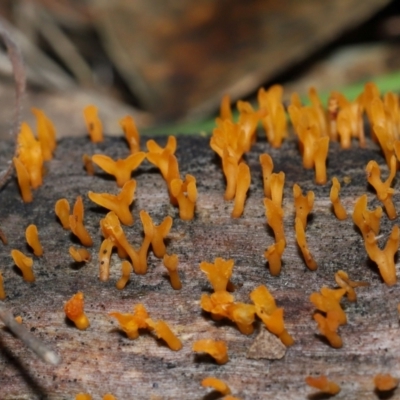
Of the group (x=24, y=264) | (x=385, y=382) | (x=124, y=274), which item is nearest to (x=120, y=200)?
(x=124, y=274)

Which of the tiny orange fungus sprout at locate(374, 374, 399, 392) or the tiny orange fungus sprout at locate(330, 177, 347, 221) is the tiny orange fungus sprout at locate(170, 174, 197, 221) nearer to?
the tiny orange fungus sprout at locate(330, 177, 347, 221)

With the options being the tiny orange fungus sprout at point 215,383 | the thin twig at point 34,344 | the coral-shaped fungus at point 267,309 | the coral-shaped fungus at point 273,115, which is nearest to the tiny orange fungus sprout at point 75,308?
the thin twig at point 34,344

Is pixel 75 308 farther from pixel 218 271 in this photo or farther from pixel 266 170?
pixel 266 170

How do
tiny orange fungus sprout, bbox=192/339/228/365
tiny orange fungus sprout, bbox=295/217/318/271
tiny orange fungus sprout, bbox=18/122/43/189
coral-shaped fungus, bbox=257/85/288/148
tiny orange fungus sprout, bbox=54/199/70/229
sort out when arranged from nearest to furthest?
tiny orange fungus sprout, bbox=192/339/228/365 < tiny orange fungus sprout, bbox=295/217/318/271 < tiny orange fungus sprout, bbox=54/199/70/229 < tiny orange fungus sprout, bbox=18/122/43/189 < coral-shaped fungus, bbox=257/85/288/148

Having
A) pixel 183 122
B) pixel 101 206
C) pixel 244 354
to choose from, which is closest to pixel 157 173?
pixel 101 206

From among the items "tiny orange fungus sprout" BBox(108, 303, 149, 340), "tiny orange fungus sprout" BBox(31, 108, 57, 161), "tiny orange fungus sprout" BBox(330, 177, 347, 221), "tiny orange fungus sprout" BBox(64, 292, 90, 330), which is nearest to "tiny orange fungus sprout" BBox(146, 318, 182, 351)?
"tiny orange fungus sprout" BBox(108, 303, 149, 340)

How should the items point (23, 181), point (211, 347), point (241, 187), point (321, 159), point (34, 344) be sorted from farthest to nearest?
point (23, 181)
point (321, 159)
point (241, 187)
point (211, 347)
point (34, 344)

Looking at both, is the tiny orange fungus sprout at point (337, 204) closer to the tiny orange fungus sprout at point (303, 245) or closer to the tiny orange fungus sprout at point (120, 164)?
the tiny orange fungus sprout at point (303, 245)
